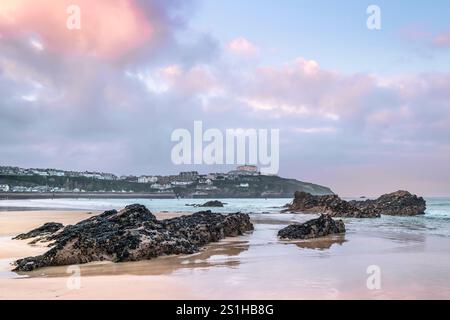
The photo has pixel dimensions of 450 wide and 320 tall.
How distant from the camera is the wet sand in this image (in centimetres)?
735

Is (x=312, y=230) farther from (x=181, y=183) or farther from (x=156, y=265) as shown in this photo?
(x=181, y=183)

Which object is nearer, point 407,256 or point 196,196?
point 407,256

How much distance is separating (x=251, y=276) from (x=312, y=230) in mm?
10875

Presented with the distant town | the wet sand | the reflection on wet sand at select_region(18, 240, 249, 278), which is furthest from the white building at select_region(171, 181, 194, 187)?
the reflection on wet sand at select_region(18, 240, 249, 278)

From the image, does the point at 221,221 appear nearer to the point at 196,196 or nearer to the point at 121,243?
the point at 121,243

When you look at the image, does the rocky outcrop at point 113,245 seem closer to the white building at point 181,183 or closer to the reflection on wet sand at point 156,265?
the reflection on wet sand at point 156,265

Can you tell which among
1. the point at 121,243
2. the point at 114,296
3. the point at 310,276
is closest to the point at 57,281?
the point at 114,296

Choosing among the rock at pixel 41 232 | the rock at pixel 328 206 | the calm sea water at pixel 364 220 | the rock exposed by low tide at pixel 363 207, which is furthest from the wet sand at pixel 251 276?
the rock exposed by low tide at pixel 363 207

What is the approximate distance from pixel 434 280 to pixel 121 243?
834 centimetres

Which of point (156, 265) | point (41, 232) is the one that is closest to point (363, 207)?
point (41, 232)

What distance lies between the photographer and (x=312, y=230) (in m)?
19.2

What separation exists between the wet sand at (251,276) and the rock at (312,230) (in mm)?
4569

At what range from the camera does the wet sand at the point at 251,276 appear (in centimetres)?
735
